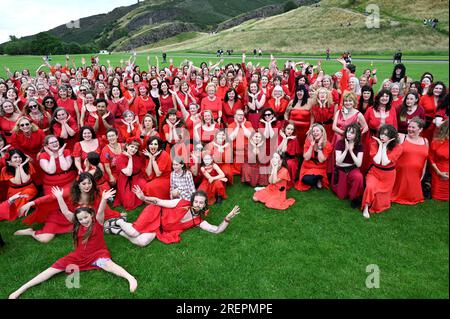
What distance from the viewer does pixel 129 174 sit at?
620 cm

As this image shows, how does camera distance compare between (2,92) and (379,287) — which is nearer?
(379,287)

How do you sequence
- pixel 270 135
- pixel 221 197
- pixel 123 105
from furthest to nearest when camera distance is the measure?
1. pixel 123 105
2. pixel 270 135
3. pixel 221 197

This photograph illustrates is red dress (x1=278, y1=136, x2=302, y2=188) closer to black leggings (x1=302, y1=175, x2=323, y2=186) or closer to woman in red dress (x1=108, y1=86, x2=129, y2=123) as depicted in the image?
black leggings (x1=302, y1=175, x2=323, y2=186)

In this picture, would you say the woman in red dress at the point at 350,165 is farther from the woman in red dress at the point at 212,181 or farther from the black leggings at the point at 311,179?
the woman in red dress at the point at 212,181

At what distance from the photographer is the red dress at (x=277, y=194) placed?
627cm

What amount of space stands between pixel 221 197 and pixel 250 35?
6077 centimetres

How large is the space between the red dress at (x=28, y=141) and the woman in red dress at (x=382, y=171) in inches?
262

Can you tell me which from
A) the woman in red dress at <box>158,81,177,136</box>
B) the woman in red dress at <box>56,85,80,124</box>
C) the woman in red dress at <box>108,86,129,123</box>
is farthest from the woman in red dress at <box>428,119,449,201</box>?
the woman in red dress at <box>56,85,80,124</box>

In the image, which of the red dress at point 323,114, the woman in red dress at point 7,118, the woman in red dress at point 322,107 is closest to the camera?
the woman in red dress at point 7,118

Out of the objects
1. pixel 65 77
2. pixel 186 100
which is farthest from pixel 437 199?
pixel 65 77

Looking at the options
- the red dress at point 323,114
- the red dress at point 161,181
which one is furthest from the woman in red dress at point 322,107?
the red dress at point 161,181

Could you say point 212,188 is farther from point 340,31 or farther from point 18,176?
point 340,31

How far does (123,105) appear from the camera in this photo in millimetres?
8758

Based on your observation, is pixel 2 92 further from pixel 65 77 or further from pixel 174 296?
pixel 174 296
